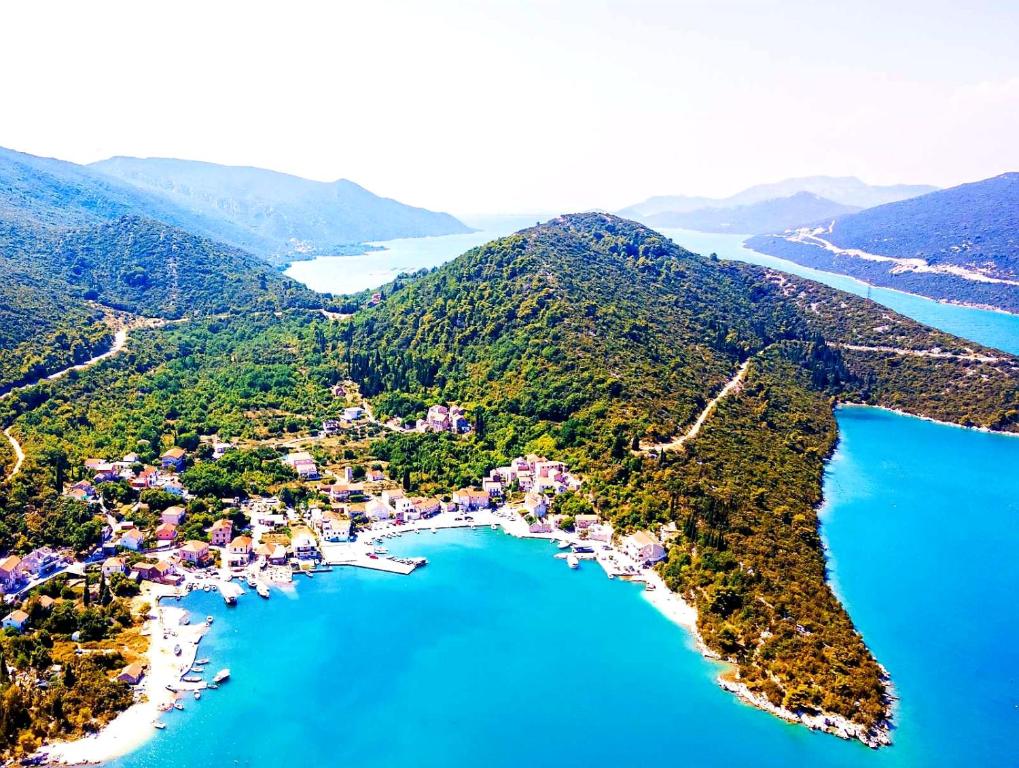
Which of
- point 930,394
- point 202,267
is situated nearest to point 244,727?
point 930,394

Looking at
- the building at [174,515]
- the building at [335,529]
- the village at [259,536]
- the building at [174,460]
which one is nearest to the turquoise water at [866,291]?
the village at [259,536]

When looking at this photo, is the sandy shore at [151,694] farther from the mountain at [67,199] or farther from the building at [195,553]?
the mountain at [67,199]

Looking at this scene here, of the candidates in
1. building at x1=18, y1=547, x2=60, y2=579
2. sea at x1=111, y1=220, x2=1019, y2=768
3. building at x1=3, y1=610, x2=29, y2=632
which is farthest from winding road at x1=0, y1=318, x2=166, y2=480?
sea at x1=111, y1=220, x2=1019, y2=768

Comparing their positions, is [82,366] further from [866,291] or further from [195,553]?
[866,291]

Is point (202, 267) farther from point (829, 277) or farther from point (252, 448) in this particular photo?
point (829, 277)

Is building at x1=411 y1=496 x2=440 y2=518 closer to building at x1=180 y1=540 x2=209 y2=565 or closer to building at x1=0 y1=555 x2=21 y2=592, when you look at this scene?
building at x1=180 y1=540 x2=209 y2=565

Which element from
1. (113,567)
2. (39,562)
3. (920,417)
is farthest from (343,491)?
(920,417)
